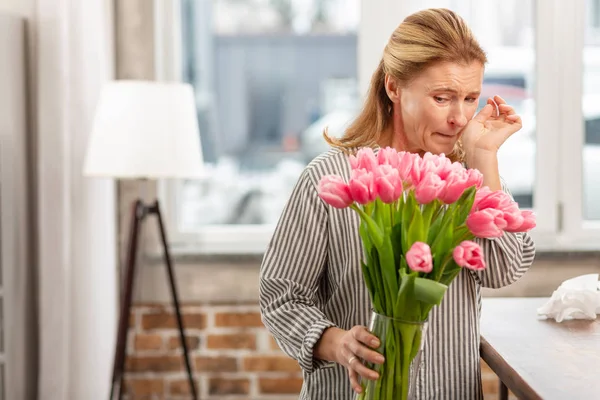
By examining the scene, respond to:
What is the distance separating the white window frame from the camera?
317 cm

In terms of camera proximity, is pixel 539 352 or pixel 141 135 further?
pixel 141 135

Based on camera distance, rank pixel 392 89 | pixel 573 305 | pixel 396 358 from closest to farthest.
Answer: pixel 396 358
pixel 392 89
pixel 573 305

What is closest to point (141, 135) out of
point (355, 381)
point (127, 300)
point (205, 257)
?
point (127, 300)

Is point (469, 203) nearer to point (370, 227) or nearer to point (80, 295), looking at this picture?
point (370, 227)

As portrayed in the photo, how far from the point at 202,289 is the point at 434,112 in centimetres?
196

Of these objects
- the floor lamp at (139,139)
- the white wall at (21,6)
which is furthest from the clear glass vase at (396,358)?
the white wall at (21,6)

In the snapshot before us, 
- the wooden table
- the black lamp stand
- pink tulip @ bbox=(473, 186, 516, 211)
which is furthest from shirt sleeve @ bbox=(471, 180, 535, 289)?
the black lamp stand

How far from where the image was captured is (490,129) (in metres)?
1.41

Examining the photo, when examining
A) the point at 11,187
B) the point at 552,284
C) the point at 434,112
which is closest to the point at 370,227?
the point at 434,112

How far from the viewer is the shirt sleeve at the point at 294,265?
1.33 meters

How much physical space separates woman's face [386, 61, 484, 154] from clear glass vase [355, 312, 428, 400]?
1.30 ft

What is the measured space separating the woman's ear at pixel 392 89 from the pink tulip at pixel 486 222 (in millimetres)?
447

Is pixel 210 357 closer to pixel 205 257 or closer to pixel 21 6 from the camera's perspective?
pixel 205 257

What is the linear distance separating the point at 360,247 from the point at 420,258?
425mm
